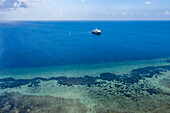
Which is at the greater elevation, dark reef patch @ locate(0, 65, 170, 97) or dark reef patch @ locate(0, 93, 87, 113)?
dark reef patch @ locate(0, 65, 170, 97)

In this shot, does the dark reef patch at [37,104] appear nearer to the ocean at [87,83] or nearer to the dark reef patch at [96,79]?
the ocean at [87,83]

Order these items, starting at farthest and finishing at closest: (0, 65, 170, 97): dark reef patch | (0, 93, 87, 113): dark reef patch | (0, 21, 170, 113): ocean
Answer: (0, 65, 170, 97): dark reef patch, (0, 21, 170, 113): ocean, (0, 93, 87, 113): dark reef patch

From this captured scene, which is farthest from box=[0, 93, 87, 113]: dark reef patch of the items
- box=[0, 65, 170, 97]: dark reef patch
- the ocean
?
box=[0, 65, 170, 97]: dark reef patch

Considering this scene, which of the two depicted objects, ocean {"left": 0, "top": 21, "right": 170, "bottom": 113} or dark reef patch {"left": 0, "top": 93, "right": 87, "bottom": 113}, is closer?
dark reef patch {"left": 0, "top": 93, "right": 87, "bottom": 113}

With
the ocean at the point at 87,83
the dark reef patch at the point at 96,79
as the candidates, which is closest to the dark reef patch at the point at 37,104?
the ocean at the point at 87,83

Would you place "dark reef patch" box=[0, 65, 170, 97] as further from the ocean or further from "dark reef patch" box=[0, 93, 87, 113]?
"dark reef patch" box=[0, 93, 87, 113]

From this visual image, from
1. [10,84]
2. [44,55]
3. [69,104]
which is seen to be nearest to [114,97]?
[69,104]

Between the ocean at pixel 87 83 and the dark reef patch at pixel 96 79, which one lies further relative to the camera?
the dark reef patch at pixel 96 79

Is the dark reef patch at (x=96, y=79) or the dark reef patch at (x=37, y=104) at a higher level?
the dark reef patch at (x=96, y=79)

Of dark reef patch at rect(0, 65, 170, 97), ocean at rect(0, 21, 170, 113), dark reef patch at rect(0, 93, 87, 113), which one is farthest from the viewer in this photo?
dark reef patch at rect(0, 65, 170, 97)
